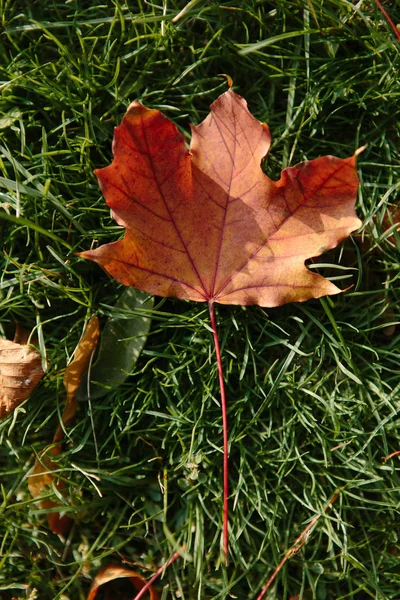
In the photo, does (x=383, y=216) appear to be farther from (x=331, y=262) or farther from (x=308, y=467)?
(x=308, y=467)

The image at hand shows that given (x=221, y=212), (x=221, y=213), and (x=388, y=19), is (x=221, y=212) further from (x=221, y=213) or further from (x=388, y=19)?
(x=388, y=19)

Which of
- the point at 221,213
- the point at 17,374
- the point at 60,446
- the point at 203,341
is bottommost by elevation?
the point at 60,446

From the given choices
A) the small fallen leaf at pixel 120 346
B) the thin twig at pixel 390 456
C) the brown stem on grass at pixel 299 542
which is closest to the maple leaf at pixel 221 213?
the small fallen leaf at pixel 120 346

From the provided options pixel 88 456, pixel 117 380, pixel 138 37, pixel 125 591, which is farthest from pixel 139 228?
pixel 125 591

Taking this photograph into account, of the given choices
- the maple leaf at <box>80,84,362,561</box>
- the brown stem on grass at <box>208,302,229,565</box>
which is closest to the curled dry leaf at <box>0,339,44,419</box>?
the maple leaf at <box>80,84,362,561</box>

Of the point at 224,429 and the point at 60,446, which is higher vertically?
the point at 224,429

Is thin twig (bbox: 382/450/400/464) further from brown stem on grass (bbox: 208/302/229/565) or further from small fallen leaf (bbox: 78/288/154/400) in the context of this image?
small fallen leaf (bbox: 78/288/154/400)

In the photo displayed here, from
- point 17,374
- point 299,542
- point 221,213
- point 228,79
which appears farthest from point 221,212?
point 299,542
